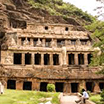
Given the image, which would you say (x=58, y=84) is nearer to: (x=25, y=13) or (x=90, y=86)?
(x=90, y=86)

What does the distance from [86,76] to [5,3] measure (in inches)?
1061

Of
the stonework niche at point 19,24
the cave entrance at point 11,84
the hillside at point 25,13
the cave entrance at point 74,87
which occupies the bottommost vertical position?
the cave entrance at point 74,87

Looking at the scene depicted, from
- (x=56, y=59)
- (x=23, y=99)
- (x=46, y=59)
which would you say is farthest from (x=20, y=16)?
(x=23, y=99)

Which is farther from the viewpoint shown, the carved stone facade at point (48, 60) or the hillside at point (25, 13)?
the hillside at point (25, 13)

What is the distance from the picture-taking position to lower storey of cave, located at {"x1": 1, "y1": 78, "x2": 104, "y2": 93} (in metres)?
29.0

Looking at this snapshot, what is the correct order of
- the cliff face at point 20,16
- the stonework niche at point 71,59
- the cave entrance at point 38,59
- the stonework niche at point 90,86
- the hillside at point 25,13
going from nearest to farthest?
the stonework niche at point 90,86 → the cave entrance at point 38,59 → the stonework niche at point 71,59 → the cliff face at point 20,16 → the hillside at point 25,13

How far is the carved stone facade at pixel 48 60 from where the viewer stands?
95.7ft

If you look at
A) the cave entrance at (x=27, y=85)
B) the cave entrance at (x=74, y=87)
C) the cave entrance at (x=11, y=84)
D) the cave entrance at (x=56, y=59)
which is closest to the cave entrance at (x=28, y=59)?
the cave entrance at (x=56, y=59)

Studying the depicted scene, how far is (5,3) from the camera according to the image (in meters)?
46.0

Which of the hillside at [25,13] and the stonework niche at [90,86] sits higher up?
the hillside at [25,13]

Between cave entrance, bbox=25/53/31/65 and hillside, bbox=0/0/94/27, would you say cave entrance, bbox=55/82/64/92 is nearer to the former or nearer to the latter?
cave entrance, bbox=25/53/31/65

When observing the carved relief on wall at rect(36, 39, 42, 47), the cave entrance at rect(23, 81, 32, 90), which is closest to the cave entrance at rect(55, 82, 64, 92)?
the cave entrance at rect(23, 81, 32, 90)

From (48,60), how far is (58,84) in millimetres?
7505

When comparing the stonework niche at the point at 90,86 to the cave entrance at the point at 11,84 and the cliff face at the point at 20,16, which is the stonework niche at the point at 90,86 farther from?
the cliff face at the point at 20,16
